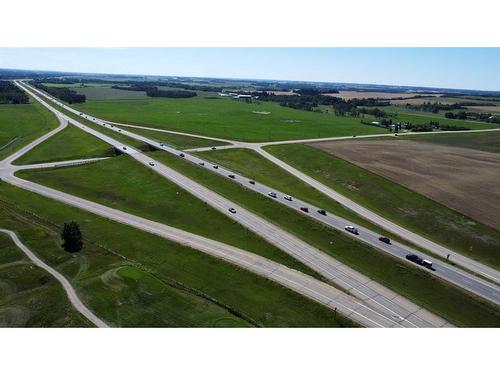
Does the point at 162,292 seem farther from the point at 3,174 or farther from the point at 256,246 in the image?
the point at 3,174

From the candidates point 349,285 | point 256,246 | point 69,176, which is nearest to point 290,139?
point 69,176

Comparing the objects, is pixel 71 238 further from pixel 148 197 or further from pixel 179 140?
pixel 179 140

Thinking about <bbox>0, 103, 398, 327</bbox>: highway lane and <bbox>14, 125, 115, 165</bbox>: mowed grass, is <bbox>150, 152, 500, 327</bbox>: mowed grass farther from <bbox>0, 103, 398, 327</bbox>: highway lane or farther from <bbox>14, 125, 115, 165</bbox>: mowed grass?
<bbox>14, 125, 115, 165</bbox>: mowed grass

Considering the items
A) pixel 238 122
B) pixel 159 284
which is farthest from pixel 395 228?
pixel 238 122

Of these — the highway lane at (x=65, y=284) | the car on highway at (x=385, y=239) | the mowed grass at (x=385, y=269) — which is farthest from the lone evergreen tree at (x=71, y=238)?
the car on highway at (x=385, y=239)

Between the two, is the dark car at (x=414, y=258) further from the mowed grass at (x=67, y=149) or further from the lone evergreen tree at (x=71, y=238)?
the mowed grass at (x=67, y=149)

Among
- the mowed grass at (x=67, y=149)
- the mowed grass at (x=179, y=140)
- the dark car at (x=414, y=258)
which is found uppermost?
the mowed grass at (x=179, y=140)
